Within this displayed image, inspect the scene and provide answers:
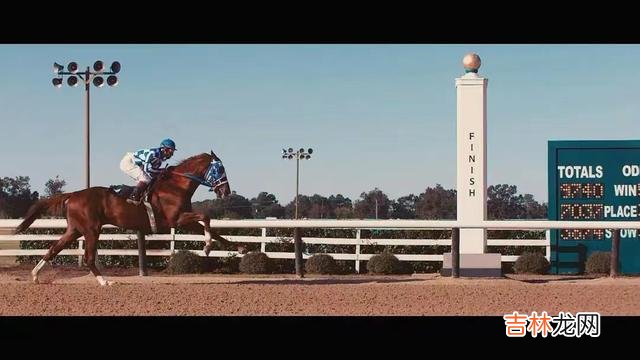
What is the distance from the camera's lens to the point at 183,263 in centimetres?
1508

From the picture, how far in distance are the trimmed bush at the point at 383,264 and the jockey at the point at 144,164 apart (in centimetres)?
524

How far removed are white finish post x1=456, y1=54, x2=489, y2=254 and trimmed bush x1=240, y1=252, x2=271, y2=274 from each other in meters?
3.70

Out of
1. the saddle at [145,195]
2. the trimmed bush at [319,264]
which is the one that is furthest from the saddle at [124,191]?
the trimmed bush at [319,264]

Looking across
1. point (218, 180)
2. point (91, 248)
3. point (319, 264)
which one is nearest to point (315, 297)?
point (218, 180)

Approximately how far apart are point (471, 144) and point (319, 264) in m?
3.53

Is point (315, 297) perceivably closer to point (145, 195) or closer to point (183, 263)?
point (145, 195)

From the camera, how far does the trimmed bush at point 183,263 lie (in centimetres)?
1508

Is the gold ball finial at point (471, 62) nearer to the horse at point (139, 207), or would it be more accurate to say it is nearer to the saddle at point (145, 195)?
the horse at point (139, 207)

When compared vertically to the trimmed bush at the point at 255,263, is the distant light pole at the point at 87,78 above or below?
above

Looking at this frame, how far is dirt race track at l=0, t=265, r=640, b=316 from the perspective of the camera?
368 inches

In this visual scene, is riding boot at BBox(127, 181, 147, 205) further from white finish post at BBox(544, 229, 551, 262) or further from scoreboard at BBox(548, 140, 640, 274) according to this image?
white finish post at BBox(544, 229, 551, 262)

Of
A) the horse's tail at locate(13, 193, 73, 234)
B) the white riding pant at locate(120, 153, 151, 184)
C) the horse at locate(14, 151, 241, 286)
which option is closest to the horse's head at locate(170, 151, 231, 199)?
the horse at locate(14, 151, 241, 286)

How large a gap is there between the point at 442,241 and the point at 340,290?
5.71 meters

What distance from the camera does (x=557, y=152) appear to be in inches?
577
